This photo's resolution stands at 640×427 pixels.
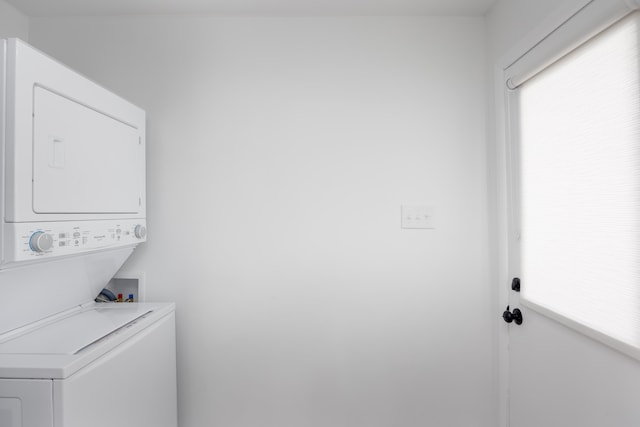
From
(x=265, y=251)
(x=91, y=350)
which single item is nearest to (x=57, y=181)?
(x=91, y=350)

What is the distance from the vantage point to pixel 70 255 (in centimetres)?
120

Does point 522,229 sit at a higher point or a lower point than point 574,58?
lower

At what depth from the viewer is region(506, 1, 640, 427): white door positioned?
96cm

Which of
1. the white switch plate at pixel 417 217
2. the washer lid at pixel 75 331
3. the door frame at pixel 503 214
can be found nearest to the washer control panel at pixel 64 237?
the washer lid at pixel 75 331

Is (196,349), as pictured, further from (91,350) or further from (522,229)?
(522,229)

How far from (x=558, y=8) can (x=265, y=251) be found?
1620 millimetres

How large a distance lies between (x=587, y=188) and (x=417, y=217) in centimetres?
76

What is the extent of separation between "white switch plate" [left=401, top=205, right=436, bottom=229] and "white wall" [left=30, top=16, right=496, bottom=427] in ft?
0.14

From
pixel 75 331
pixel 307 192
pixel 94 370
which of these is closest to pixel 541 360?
pixel 307 192

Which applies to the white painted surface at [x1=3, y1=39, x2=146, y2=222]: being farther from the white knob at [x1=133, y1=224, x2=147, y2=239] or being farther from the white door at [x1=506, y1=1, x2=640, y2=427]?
the white door at [x1=506, y1=1, x2=640, y2=427]

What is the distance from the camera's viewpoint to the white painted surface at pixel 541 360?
1009 mm

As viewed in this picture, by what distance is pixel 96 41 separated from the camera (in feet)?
5.75

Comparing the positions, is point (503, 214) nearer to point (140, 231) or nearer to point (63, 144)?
point (140, 231)

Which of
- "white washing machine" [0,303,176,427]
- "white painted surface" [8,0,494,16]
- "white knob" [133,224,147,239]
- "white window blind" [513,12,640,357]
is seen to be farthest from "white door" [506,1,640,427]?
"white knob" [133,224,147,239]
